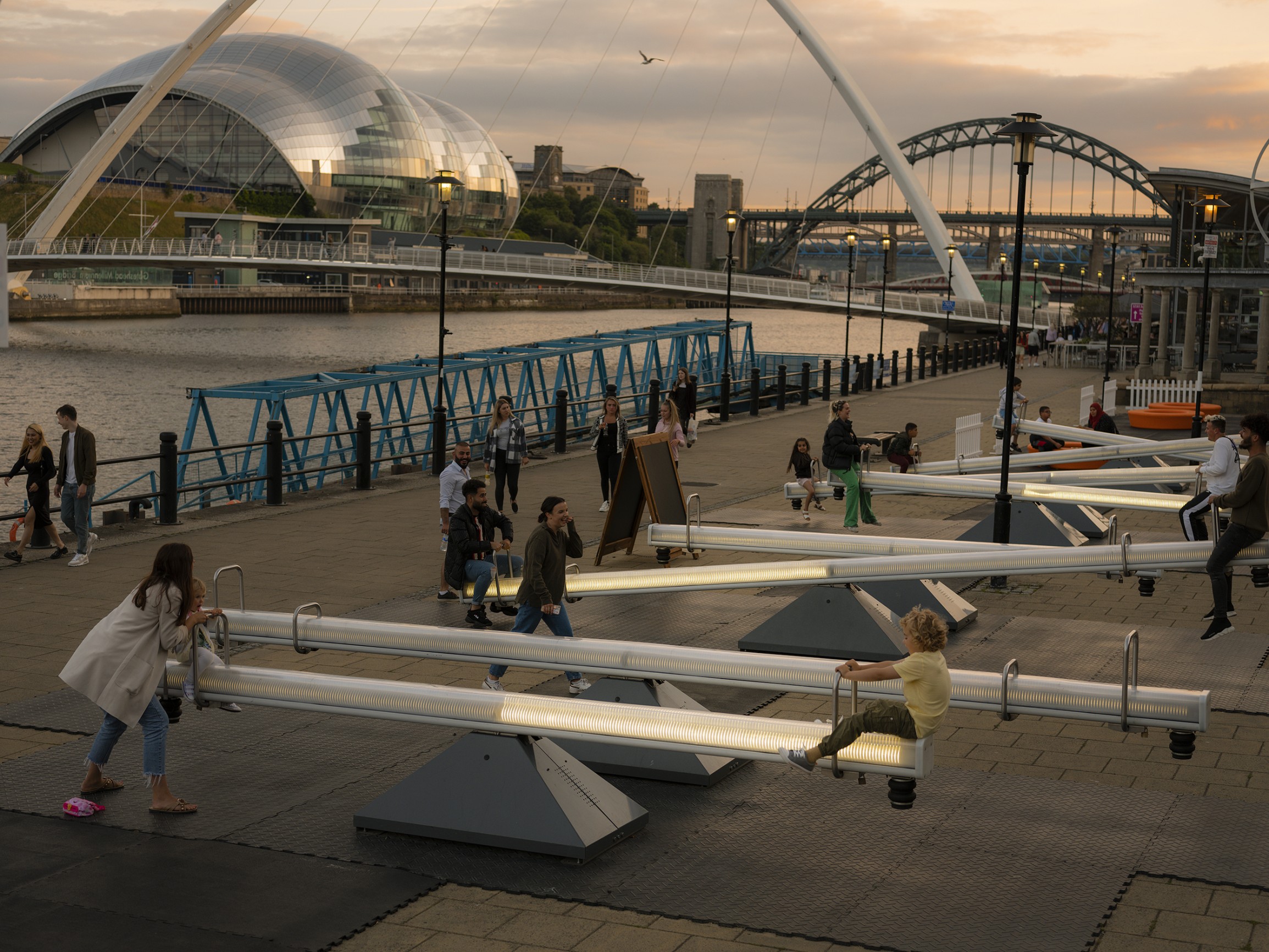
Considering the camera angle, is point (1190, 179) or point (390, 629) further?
point (1190, 179)

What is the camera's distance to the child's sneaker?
18.9ft

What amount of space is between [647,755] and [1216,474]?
640cm

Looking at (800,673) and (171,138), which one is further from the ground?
(171,138)

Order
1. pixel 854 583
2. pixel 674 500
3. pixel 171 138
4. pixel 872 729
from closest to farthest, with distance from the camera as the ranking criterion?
1. pixel 872 729
2. pixel 854 583
3. pixel 674 500
4. pixel 171 138

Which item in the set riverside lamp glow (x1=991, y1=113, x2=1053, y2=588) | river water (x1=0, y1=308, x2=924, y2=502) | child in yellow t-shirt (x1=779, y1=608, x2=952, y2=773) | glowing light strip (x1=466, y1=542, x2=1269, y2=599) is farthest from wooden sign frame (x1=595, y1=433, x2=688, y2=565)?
river water (x1=0, y1=308, x2=924, y2=502)

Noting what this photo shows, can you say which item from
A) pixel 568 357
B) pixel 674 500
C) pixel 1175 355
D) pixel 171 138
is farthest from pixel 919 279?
pixel 674 500

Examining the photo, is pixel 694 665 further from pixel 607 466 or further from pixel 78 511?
pixel 607 466

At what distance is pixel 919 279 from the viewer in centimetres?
16938

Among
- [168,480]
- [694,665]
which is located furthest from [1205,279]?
Answer: [694,665]

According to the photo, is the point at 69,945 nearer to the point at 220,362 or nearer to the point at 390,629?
the point at 390,629

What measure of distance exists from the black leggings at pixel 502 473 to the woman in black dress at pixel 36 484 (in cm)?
497

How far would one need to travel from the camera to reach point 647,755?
7715 millimetres

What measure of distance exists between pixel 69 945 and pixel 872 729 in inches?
133

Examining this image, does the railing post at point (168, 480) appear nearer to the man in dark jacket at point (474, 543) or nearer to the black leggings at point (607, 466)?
the black leggings at point (607, 466)
